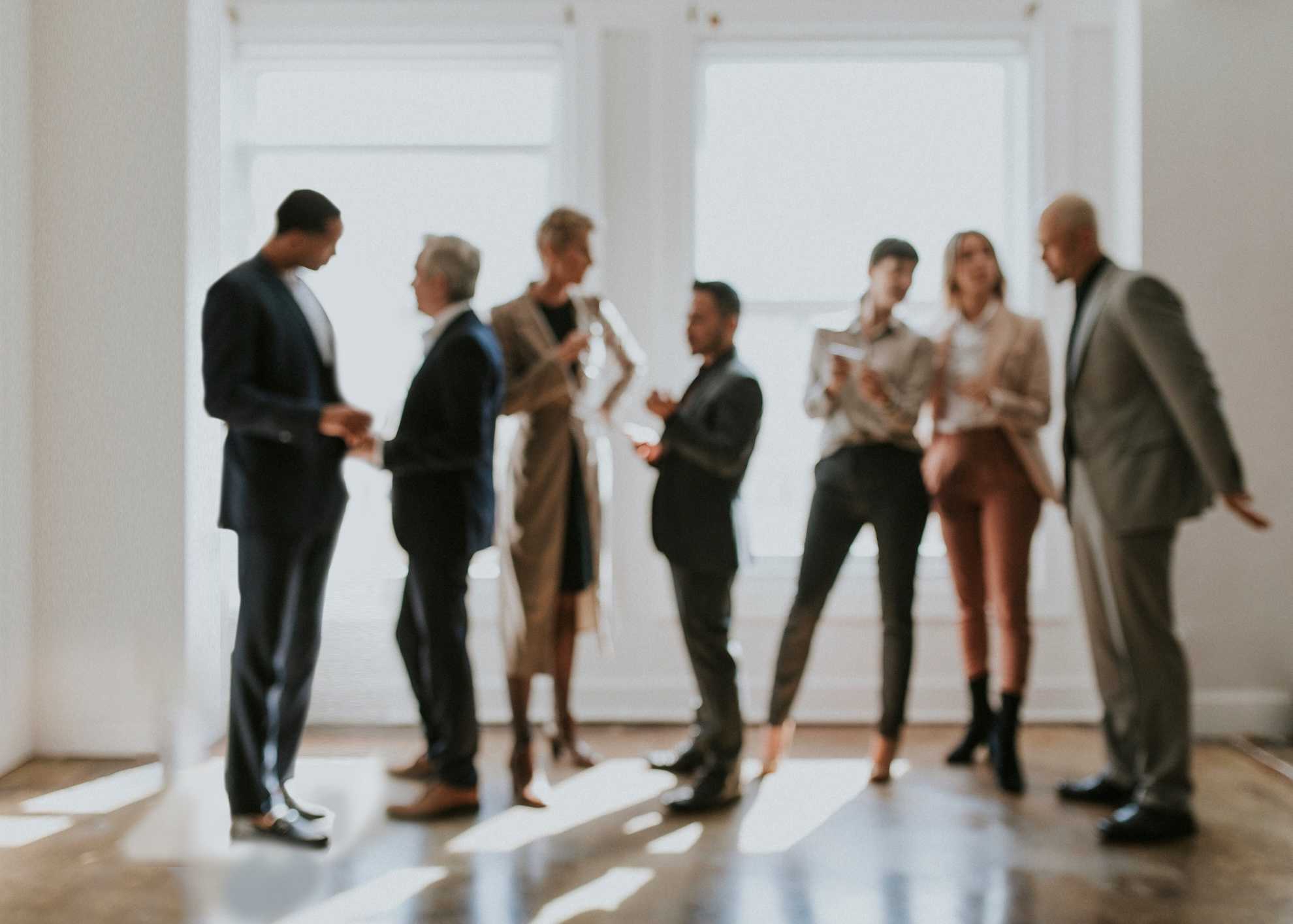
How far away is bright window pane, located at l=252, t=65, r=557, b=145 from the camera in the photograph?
5.31 m

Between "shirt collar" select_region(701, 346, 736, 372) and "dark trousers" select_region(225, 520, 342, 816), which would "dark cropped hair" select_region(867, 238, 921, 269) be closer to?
"shirt collar" select_region(701, 346, 736, 372)

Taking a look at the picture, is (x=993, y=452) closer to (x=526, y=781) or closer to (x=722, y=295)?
(x=722, y=295)

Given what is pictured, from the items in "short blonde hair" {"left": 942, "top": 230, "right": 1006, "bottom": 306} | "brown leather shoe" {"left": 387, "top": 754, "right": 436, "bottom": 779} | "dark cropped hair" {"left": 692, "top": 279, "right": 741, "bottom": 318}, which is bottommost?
"brown leather shoe" {"left": 387, "top": 754, "right": 436, "bottom": 779}

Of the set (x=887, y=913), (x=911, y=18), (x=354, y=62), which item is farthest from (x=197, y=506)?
(x=911, y=18)

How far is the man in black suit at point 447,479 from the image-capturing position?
357 cm

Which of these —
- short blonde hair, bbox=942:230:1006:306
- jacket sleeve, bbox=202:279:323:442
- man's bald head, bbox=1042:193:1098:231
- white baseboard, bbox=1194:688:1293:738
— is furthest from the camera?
white baseboard, bbox=1194:688:1293:738

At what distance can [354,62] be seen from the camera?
17.2 feet

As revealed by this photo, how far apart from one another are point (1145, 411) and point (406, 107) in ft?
10.6

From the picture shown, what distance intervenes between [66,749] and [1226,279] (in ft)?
15.1

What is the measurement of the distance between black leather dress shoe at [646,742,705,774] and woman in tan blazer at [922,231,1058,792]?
0.97 m

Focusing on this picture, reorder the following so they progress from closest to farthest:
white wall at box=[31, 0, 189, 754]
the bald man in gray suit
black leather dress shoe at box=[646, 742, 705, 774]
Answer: the bald man in gray suit < black leather dress shoe at box=[646, 742, 705, 774] < white wall at box=[31, 0, 189, 754]

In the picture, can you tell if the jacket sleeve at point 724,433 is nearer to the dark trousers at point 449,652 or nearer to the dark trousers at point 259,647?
the dark trousers at point 449,652

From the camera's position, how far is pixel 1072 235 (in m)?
3.78

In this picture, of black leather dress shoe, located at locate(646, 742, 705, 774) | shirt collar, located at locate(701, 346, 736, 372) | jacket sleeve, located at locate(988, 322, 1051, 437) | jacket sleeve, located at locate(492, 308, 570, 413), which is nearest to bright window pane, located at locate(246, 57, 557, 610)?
black leather dress shoe, located at locate(646, 742, 705, 774)
